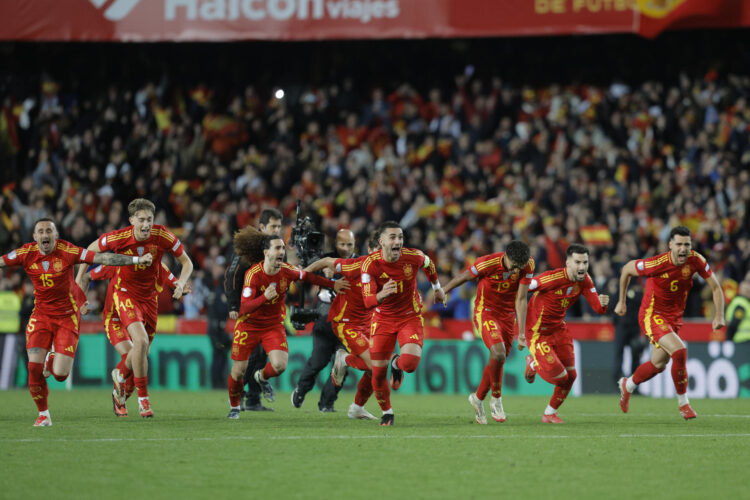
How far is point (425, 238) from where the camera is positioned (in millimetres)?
23062

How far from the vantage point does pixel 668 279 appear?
13.2 metres

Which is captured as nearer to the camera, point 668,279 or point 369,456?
point 369,456

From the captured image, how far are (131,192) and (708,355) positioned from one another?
12800 mm

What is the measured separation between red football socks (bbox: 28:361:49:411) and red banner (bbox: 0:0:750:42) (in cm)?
1419

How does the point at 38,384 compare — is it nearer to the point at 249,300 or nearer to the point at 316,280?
the point at 249,300

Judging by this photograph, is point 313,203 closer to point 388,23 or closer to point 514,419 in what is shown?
point 388,23

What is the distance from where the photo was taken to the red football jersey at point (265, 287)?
12.3 m

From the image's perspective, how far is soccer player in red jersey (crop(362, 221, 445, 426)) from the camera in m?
11.7

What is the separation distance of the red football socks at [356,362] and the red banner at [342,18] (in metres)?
12.7

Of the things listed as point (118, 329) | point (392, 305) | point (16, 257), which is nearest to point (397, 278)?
point (392, 305)

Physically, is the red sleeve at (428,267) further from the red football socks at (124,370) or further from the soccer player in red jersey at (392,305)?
the red football socks at (124,370)

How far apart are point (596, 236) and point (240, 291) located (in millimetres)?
9711

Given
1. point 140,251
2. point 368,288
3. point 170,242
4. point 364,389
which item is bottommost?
point 364,389

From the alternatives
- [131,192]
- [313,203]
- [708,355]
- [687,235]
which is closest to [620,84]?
[313,203]
